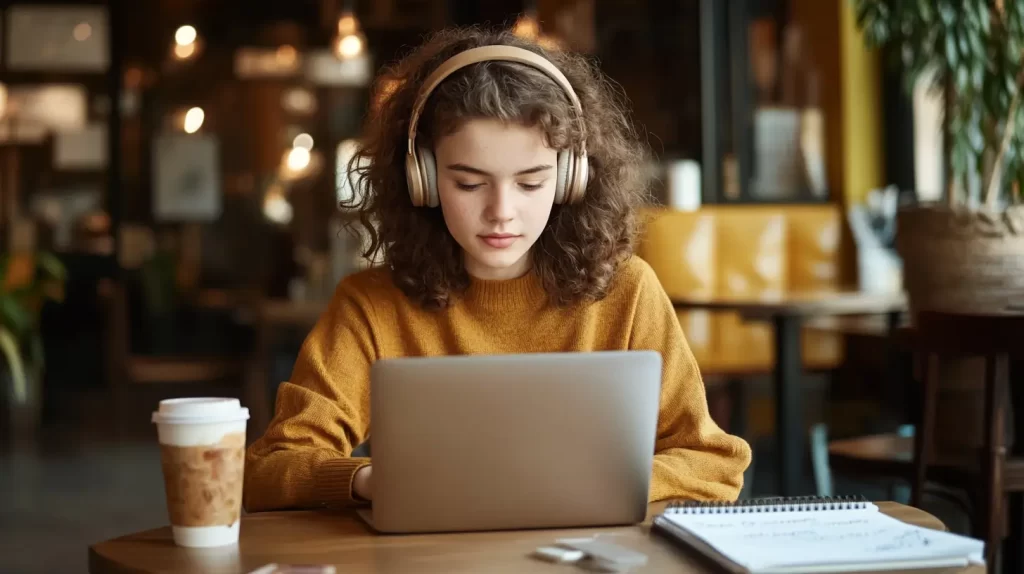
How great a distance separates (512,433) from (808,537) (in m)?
0.30

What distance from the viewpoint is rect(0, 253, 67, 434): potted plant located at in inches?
215

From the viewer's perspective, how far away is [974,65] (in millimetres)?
3312

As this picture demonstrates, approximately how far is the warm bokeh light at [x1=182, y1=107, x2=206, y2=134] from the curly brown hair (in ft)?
23.1

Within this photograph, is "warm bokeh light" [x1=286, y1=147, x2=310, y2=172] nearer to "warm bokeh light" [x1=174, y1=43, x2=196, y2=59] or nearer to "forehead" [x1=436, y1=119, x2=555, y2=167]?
"warm bokeh light" [x1=174, y1=43, x2=196, y2=59]

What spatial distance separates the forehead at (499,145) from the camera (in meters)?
1.48

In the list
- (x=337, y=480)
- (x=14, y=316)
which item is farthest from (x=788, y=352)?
(x=14, y=316)

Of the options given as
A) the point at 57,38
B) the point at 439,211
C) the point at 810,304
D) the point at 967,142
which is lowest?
the point at 810,304

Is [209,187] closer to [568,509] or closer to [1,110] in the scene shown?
[1,110]

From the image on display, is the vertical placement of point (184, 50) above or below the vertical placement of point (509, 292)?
above

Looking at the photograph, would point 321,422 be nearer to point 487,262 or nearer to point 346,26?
point 487,262

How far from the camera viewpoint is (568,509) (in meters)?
1.20

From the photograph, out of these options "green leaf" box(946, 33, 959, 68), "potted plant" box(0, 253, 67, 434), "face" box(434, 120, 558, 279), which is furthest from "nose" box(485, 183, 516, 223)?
"potted plant" box(0, 253, 67, 434)

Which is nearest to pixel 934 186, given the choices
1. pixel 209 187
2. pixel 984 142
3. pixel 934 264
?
pixel 984 142

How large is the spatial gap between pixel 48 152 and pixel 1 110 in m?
0.41
